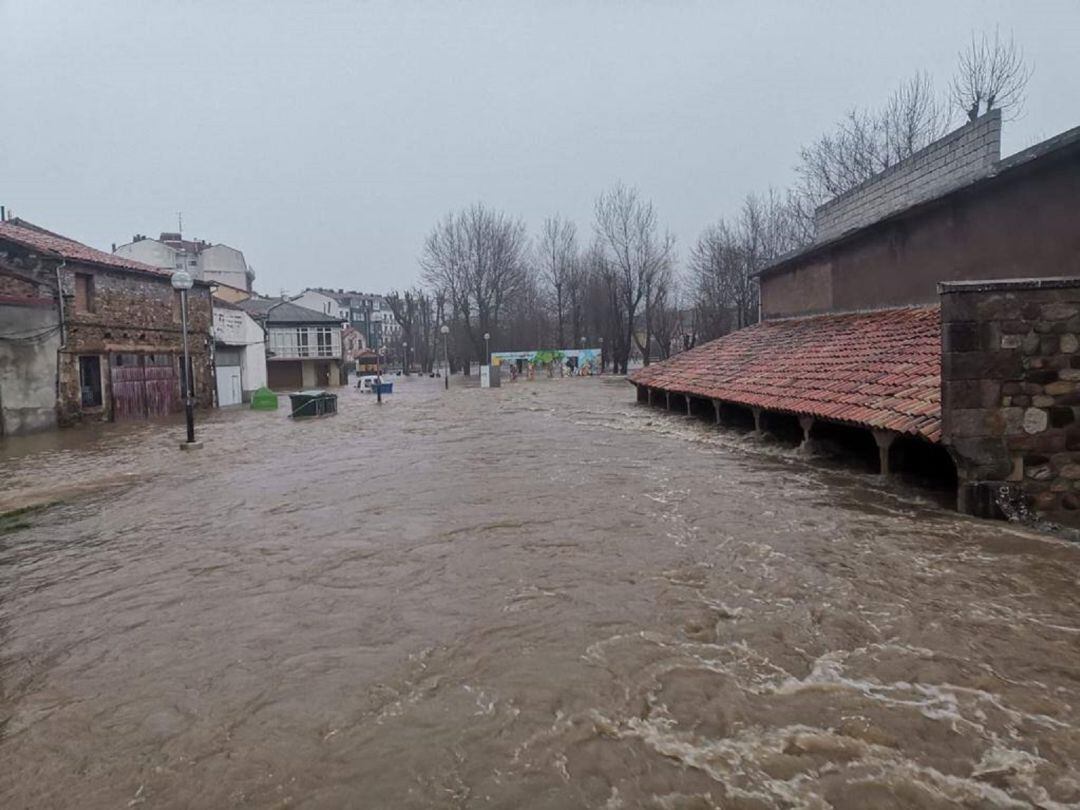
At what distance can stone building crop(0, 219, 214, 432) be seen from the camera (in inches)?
774

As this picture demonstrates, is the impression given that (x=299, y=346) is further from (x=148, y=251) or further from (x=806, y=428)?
(x=806, y=428)

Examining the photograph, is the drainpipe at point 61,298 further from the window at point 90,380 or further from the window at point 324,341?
the window at point 324,341

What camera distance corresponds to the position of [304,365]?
55.2m

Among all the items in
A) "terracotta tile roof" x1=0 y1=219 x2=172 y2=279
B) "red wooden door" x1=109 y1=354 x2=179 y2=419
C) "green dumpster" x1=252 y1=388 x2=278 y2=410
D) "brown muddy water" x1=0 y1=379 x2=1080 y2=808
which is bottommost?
"brown muddy water" x1=0 y1=379 x2=1080 y2=808

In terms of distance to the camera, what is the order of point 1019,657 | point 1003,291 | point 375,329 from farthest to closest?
point 375,329 < point 1003,291 < point 1019,657

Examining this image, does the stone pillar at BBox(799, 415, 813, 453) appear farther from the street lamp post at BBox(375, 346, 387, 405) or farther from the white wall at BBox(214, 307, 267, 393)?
the white wall at BBox(214, 307, 267, 393)

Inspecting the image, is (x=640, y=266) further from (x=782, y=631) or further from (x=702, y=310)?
(x=782, y=631)

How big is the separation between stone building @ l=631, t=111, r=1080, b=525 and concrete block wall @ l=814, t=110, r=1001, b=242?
0.15 feet

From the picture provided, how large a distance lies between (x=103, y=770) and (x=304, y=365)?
55083mm

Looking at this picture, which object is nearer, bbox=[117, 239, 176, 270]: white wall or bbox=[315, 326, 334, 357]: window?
bbox=[117, 239, 176, 270]: white wall

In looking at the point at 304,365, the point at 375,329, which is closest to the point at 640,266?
the point at 304,365

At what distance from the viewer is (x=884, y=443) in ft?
29.7

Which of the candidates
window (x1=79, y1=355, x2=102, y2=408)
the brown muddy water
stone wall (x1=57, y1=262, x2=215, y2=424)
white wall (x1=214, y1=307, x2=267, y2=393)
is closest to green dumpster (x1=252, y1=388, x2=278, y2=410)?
stone wall (x1=57, y1=262, x2=215, y2=424)

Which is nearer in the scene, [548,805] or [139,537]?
[548,805]
